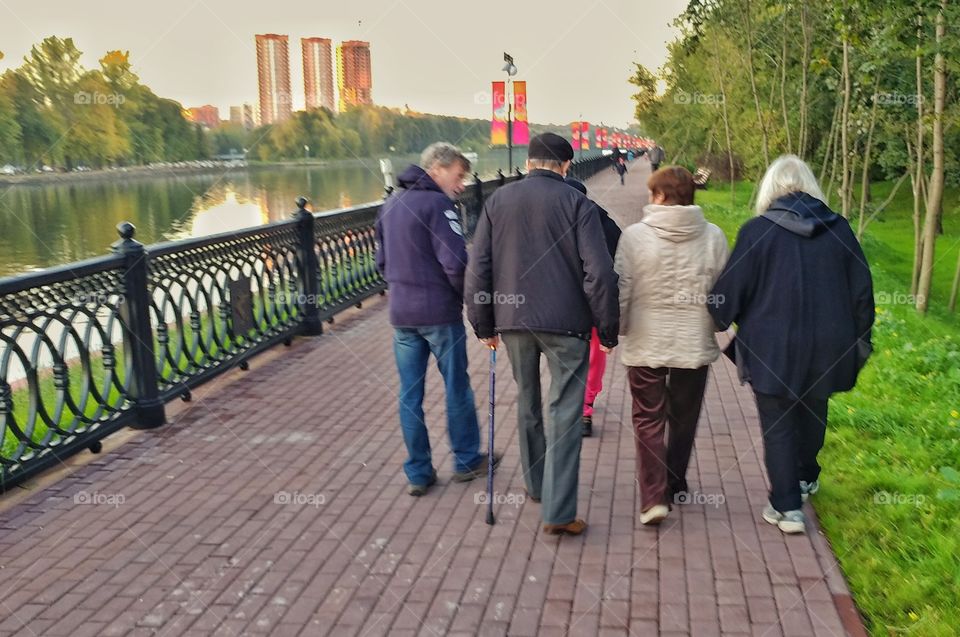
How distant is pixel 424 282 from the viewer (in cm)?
476

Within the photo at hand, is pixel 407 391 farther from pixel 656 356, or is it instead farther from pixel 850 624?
pixel 850 624

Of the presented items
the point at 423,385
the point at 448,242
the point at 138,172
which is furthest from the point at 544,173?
the point at 138,172

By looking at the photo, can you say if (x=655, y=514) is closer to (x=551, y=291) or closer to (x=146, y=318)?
(x=551, y=291)

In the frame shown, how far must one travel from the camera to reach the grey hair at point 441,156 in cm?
473

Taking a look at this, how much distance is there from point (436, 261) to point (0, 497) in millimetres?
2790

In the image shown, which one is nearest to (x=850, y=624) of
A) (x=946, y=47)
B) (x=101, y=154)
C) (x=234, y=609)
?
(x=234, y=609)

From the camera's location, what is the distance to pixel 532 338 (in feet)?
13.7

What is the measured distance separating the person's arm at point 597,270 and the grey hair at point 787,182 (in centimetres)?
75

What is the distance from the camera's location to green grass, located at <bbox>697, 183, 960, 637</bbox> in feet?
12.0

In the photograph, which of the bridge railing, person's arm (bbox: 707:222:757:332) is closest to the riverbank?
the bridge railing

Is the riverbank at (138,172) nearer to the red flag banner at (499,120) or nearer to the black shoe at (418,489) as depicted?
the red flag banner at (499,120)

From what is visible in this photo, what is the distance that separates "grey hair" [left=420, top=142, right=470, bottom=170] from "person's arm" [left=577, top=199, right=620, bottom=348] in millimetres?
1009

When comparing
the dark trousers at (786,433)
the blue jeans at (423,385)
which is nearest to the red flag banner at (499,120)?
the blue jeans at (423,385)

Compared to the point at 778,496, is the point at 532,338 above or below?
above
